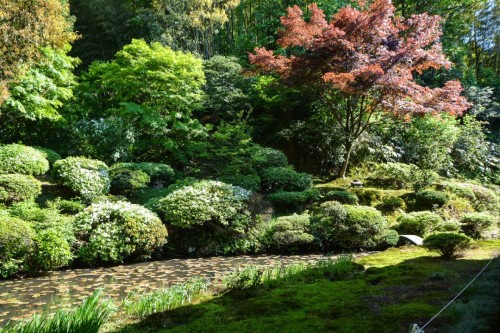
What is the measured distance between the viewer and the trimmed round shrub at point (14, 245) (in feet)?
19.6

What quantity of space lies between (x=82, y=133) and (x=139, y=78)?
2296 millimetres

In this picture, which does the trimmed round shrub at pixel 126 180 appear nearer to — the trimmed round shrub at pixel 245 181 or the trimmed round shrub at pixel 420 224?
the trimmed round shrub at pixel 245 181

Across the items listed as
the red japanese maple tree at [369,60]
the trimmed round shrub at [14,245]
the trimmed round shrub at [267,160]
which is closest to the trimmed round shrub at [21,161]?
the trimmed round shrub at [14,245]

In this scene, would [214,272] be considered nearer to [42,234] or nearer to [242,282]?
[242,282]

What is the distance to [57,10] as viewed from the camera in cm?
926

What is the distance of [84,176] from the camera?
878cm

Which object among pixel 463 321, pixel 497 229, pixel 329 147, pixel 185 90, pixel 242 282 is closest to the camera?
pixel 463 321

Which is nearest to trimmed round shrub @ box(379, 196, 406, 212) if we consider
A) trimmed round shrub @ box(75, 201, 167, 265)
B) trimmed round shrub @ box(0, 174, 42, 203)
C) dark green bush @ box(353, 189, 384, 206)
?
dark green bush @ box(353, 189, 384, 206)

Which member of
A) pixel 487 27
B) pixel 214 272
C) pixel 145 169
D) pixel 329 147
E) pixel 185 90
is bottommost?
pixel 214 272

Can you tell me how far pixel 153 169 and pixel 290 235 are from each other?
4.35m

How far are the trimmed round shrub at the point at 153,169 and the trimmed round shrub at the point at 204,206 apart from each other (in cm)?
211

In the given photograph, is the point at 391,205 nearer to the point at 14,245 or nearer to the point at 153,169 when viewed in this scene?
the point at 153,169

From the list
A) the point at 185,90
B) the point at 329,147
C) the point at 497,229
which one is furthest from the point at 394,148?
the point at 185,90

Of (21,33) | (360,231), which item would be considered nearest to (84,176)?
(21,33)
